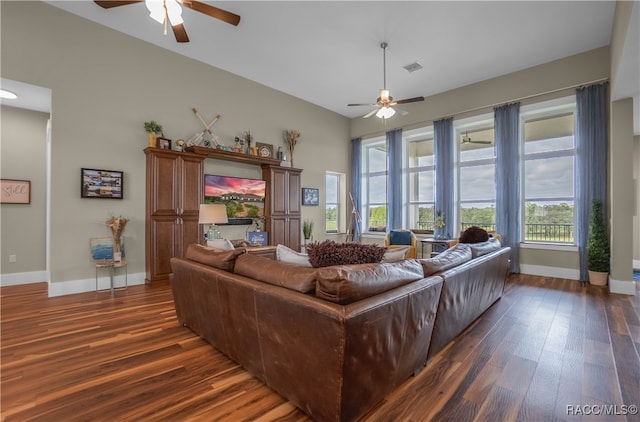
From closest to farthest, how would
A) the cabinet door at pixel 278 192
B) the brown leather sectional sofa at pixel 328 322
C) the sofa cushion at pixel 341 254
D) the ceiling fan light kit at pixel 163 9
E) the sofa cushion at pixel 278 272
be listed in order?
the brown leather sectional sofa at pixel 328 322, the sofa cushion at pixel 278 272, the sofa cushion at pixel 341 254, the ceiling fan light kit at pixel 163 9, the cabinet door at pixel 278 192

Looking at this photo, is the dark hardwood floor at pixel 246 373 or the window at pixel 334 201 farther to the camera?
the window at pixel 334 201

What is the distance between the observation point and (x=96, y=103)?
175 inches

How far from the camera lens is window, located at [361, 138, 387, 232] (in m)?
8.13

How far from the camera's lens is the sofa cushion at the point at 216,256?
2369 mm

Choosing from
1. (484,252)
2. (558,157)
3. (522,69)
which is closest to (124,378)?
(484,252)

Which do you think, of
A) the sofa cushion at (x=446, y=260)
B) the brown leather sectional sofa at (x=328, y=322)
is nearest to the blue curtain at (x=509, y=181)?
the sofa cushion at (x=446, y=260)

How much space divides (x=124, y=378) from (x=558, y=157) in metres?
7.28

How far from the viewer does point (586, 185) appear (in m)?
4.99

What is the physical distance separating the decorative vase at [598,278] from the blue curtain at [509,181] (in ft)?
3.59

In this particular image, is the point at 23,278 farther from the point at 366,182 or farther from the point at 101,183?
the point at 366,182

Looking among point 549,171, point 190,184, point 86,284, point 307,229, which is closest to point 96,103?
point 190,184

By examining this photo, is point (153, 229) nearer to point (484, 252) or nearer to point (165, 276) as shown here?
point (165, 276)

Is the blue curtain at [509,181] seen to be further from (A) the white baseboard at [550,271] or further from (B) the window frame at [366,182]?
(B) the window frame at [366,182]

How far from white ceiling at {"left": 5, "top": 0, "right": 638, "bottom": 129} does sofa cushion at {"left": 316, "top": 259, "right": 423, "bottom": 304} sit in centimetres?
385
